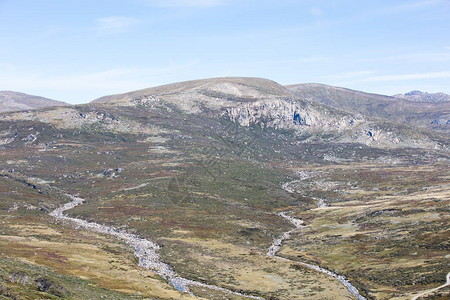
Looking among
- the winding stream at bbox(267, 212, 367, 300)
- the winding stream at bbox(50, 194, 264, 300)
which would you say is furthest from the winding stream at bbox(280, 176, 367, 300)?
the winding stream at bbox(50, 194, 264, 300)

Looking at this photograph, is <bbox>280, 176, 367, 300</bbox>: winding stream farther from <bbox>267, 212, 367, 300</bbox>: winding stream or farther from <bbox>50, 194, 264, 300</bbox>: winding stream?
<bbox>50, 194, 264, 300</bbox>: winding stream

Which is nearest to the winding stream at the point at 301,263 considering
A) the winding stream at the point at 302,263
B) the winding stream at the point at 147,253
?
the winding stream at the point at 302,263

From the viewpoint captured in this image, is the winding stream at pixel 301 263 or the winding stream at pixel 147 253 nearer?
the winding stream at pixel 301 263

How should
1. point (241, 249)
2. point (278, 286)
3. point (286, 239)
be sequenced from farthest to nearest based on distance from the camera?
point (286, 239), point (241, 249), point (278, 286)

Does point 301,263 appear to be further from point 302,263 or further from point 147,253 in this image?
point 147,253

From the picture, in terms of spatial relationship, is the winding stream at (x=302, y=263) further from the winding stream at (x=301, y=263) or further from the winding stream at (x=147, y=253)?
the winding stream at (x=147, y=253)

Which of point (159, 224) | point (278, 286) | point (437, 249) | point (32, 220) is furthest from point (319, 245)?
point (32, 220)

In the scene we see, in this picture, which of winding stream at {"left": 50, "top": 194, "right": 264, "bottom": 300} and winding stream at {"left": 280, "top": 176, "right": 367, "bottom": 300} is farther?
winding stream at {"left": 50, "top": 194, "right": 264, "bottom": 300}

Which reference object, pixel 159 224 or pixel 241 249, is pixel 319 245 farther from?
pixel 159 224
